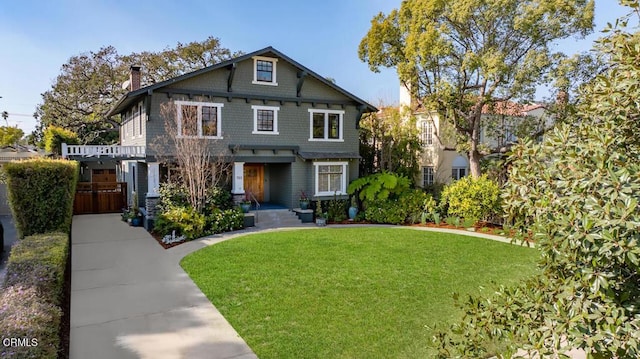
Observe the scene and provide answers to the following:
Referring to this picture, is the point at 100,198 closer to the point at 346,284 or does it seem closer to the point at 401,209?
the point at 401,209

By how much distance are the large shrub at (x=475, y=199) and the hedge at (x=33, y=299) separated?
48.0 feet

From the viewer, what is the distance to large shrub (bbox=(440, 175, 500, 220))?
54.1ft

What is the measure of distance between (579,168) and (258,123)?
1643 cm

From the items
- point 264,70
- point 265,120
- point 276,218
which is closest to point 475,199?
point 276,218

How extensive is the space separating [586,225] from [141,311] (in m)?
7.27

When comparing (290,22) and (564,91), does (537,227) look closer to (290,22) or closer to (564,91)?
(564,91)

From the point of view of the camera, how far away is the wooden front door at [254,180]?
809 inches

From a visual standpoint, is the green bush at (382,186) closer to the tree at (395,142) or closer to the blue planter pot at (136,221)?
the tree at (395,142)

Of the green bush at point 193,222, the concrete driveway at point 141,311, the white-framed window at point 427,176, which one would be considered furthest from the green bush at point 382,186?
the concrete driveway at point 141,311

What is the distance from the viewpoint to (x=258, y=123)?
60.4ft

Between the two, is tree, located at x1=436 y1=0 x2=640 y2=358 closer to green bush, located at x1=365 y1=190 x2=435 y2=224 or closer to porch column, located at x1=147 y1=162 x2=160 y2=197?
green bush, located at x1=365 y1=190 x2=435 y2=224

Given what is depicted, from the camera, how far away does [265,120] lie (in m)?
18.5

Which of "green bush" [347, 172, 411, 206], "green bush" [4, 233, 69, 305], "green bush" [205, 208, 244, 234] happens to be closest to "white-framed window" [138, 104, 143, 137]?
"green bush" [205, 208, 244, 234]

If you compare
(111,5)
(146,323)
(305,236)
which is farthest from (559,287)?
(111,5)
